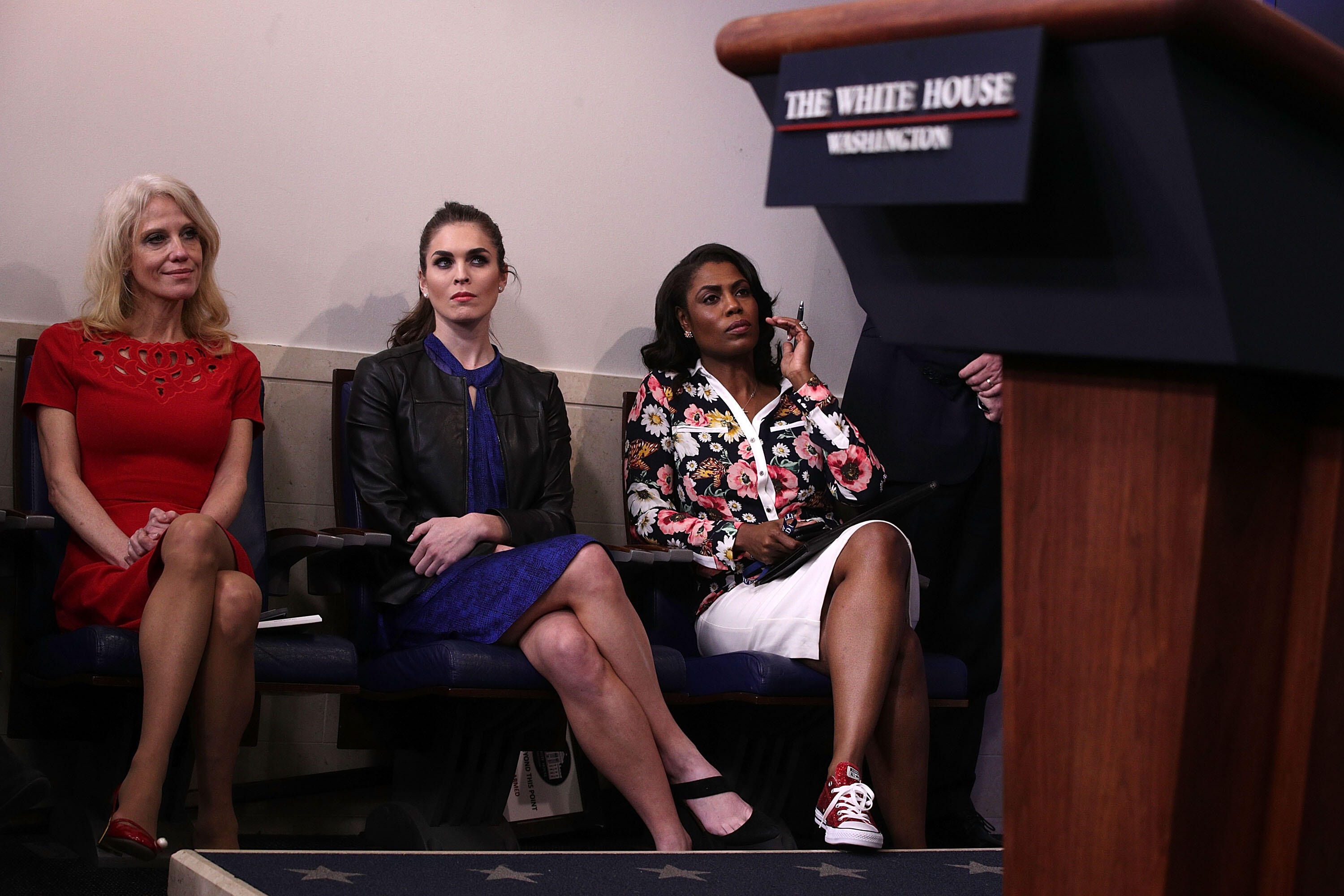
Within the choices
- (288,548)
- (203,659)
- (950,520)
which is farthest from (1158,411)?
(950,520)

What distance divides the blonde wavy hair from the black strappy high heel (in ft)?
4.38

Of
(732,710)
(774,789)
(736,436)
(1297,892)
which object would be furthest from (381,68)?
(1297,892)

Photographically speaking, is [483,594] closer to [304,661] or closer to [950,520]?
[304,661]

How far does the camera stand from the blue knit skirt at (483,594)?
7.41ft

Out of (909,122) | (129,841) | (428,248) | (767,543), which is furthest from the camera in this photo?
(428,248)

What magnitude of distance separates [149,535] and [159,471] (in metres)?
0.32

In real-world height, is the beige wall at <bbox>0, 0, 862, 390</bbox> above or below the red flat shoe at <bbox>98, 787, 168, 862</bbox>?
above

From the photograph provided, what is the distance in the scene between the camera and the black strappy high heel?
85.1 inches

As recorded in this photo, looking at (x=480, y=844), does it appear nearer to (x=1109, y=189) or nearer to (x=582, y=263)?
(x=582, y=263)

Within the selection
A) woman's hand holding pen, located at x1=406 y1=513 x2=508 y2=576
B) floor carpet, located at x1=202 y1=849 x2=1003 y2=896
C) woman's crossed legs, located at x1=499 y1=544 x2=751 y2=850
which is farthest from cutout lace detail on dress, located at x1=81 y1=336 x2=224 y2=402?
floor carpet, located at x1=202 y1=849 x2=1003 y2=896

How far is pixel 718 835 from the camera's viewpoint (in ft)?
7.10

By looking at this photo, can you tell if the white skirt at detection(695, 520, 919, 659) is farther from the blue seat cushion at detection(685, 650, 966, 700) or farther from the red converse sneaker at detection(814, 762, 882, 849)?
the red converse sneaker at detection(814, 762, 882, 849)

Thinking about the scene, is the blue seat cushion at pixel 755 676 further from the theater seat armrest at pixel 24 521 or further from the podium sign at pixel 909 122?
the podium sign at pixel 909 122

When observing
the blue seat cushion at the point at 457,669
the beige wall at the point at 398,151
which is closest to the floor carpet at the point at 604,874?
the blue seat cushion at the point at 457,669
